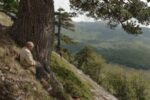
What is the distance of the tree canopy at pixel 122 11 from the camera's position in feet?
78.4

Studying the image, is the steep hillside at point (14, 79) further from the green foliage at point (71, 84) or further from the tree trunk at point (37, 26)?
the green foliage at point (71, 84)

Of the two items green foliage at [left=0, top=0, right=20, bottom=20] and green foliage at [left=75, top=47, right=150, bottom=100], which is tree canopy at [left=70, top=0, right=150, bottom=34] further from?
green foliage at [left=75, top=47, right=150, bottom=100]

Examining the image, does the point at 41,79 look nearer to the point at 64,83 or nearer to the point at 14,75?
the point at 14,75

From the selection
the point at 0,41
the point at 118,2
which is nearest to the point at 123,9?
the point at 118,2

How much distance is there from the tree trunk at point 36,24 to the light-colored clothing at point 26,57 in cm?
165

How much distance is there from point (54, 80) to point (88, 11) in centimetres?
585

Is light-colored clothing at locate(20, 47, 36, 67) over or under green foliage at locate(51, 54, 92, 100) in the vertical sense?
over

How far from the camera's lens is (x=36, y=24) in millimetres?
22812

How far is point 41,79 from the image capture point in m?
21.7

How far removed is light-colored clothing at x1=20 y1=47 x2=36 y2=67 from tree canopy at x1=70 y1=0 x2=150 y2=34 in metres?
6.21

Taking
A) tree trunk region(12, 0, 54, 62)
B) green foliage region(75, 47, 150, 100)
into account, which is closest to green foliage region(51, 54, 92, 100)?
tree trunk region(12, 0, 54, 62)

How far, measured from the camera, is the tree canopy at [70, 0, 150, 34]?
78.4 feet

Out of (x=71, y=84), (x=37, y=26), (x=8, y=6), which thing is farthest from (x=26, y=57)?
(x=8, y=6)

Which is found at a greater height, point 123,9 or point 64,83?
point 123,9
